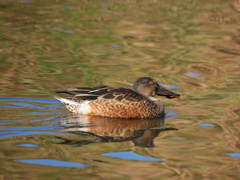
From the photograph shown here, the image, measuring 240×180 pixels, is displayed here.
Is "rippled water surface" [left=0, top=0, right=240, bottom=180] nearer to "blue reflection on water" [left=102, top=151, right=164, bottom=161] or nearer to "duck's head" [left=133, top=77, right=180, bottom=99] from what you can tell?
"blue reflection on water" [left=102, top=151, right=164, bottom=161]

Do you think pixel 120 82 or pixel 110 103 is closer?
pixel 110 103

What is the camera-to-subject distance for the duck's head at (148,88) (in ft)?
31.0

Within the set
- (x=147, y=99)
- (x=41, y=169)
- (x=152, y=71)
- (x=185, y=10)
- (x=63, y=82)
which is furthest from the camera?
(x=185, y=10)

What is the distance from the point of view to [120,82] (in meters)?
10.8

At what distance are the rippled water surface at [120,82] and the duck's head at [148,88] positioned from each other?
307mm

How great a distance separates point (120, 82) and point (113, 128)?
2.85 m

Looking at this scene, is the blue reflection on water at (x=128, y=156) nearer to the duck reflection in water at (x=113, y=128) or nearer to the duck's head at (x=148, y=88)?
the duck reflection in water at (x=113, y=128)

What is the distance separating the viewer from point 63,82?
10.5 metres

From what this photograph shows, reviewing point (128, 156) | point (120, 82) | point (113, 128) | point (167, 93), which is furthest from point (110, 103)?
point (128, 156)

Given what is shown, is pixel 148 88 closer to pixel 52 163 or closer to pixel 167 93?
pixel 167 93

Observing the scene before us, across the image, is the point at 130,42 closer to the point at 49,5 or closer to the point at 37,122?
the point at 49,5

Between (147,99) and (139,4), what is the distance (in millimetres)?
9134

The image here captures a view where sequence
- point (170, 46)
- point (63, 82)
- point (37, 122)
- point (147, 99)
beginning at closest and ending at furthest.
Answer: point (37, 122) < point (147, 99) < point (63, 82) < point (170, 46)

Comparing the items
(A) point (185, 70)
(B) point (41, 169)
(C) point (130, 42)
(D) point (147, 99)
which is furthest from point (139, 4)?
(B) point (41, 169)
